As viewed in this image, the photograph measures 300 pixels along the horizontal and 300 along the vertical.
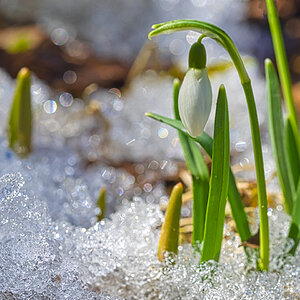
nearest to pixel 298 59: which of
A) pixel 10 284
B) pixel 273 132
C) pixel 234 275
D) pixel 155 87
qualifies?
pixel 155 87

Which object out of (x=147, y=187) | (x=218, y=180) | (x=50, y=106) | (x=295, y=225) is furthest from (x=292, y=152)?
(x=50, y=106)

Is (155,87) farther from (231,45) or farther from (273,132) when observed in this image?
(231,45)

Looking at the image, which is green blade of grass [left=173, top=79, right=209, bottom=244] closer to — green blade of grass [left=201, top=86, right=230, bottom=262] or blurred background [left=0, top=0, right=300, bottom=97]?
green blade of grass [left=201, top=86, right=230, bottom=262]

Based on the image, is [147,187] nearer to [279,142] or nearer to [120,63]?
[279,142]

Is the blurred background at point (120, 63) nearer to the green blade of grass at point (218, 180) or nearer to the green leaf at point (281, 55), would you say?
the green leaf at point (281, 55)

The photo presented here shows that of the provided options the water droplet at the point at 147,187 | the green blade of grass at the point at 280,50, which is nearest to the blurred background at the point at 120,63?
the water droplet at the point at 147,187

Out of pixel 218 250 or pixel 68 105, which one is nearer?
pixel 218 250
